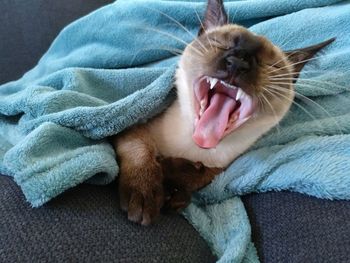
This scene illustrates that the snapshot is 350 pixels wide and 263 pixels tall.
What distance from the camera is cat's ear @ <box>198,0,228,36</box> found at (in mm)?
1154

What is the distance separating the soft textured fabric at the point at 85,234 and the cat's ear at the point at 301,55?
550 mm

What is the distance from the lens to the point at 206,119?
98 cm

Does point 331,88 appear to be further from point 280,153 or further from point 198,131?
point 198,131

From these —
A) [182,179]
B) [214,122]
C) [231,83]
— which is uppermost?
[231,83]

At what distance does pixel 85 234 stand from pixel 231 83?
446mm

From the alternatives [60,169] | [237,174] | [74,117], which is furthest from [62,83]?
[237,174]

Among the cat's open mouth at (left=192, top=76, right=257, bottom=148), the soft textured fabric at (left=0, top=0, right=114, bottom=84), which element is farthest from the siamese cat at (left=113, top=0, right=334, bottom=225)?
the soft textured fabric at (left=0, top=0, right=114, bottom=84)

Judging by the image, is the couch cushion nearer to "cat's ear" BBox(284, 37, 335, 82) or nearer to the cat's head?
the cat's head

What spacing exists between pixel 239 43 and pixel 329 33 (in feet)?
1.57

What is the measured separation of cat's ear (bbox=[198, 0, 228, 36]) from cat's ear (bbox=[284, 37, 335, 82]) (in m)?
0.21

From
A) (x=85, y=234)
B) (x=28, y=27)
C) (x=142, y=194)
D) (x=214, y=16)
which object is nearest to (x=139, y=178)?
(x=142, y=194)

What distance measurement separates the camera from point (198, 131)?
3.15 ft

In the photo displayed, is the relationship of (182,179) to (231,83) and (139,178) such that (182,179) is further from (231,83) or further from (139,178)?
(231,83)

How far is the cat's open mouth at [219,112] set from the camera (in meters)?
0.95
